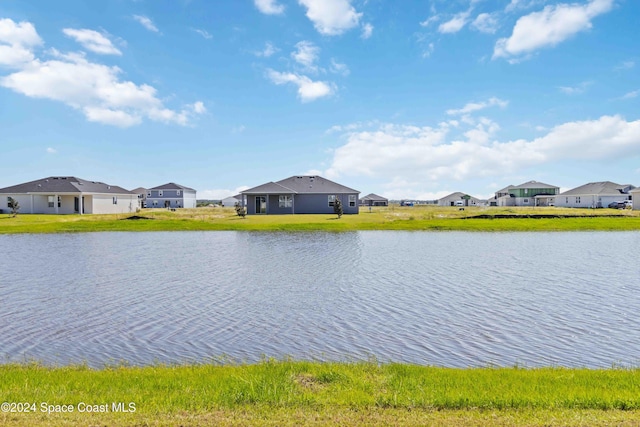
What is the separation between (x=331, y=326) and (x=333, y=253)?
15.1m

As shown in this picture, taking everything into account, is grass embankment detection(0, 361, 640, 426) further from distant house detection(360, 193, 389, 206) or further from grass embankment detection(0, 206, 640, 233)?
distant house detection(360, 193, 389, 206)

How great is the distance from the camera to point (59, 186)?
67375mm

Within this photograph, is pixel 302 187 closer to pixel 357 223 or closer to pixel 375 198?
pixel 357 223

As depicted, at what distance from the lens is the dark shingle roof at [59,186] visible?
66.0 m

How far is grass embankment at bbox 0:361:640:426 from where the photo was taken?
5629 millimetres

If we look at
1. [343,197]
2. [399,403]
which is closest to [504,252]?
[399,403]

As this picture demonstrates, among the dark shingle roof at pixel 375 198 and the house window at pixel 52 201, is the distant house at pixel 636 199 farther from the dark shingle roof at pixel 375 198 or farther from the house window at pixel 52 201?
the house window at pixel 52 201

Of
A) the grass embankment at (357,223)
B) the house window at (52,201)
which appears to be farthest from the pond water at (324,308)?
the house window at (52,201)

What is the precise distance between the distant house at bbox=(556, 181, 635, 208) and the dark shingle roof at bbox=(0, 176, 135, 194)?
8701 centimetres

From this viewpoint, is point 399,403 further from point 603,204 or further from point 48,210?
point 603,204

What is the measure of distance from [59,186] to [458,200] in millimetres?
95811

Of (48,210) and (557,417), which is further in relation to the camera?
(48,210)

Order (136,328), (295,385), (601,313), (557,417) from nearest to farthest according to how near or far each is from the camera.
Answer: (557,417)
(295,385)
(136,328)
(601,313)

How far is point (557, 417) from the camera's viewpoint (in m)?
5.64
